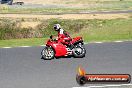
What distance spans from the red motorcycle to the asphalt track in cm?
27

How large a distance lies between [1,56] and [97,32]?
11.6 metres

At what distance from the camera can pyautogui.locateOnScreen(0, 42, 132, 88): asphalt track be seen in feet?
44.8

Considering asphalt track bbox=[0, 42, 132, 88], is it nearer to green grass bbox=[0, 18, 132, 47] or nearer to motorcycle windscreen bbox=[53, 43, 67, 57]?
motorcycle windscreen bbox=[53, 43, 67, 57]

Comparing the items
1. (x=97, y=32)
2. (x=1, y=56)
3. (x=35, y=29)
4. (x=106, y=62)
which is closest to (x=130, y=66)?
(x=106, y=62)

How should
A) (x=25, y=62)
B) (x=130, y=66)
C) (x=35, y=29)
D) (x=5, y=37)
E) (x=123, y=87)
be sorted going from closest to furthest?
(x=123, y=87)
(x=130, y=66)
(x=25, y=62)
(x=5, y=37)
(x=35, y=29)

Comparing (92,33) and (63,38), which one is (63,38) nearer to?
(63,38)

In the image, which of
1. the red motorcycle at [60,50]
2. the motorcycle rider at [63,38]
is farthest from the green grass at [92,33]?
the motorcycle rider at [63,38]

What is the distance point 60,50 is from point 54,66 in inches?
66.8

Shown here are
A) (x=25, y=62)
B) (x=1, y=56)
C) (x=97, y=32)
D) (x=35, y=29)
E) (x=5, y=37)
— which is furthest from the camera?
(x=35, y=29)

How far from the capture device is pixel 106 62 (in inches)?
664

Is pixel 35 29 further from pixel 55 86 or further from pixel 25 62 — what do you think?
pixel 55 86

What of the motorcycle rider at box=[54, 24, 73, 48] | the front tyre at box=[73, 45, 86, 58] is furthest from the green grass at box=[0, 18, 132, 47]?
the front tyre at box=[73, 45, 86, 58]

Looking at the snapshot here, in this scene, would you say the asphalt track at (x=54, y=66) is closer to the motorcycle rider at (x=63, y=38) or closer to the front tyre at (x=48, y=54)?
the front tyre at (x=48, y=54)

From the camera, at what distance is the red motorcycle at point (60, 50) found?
17688 mm
